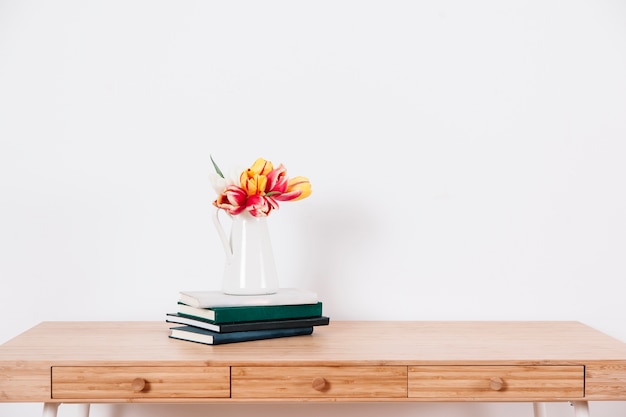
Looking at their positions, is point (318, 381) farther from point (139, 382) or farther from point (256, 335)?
point (139, 382)

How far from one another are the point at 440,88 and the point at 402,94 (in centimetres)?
11

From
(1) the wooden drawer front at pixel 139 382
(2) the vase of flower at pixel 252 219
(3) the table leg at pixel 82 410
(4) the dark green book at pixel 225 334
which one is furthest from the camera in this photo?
(3) the table leg at pixel 82 410

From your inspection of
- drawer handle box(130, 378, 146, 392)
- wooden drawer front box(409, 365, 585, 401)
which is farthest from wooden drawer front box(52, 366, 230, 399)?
wooden drawer front box(409, 365, 585, 401)

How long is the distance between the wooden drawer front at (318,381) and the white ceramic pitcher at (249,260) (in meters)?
0.30

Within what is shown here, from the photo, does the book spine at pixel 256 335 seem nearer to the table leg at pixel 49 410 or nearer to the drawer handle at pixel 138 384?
the drawer handle at pixel 138 384

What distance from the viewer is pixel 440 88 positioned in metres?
2.10

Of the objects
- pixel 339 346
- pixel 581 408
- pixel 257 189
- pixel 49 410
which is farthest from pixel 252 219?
pixel 581 408

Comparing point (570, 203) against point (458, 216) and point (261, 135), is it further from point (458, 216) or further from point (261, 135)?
point (261, 135)

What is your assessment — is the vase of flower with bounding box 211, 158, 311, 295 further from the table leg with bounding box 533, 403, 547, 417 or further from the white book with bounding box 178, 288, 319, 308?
the table leg with bounding box 533, 403, 547, 417

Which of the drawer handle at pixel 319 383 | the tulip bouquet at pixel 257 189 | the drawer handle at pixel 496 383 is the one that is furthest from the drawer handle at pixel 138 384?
the drawer handle at pixel 496 383

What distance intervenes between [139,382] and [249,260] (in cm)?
42

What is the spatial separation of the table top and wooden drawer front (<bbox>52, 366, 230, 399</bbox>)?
0.06ft

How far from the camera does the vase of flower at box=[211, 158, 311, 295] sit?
1.74 meters

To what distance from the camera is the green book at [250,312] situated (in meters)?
1.64
